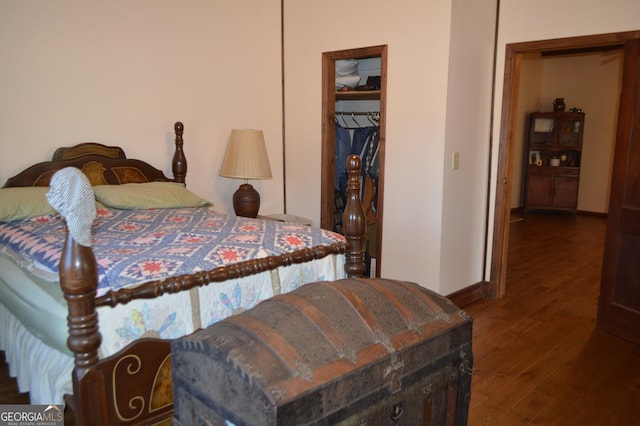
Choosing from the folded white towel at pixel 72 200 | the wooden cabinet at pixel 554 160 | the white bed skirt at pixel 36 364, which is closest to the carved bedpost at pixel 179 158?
the white bed skirt at pixel 36 364

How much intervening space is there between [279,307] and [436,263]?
7.42 feet

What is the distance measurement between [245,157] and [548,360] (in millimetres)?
2481

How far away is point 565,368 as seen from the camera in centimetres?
283

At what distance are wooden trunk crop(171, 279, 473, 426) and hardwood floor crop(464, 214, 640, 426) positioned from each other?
2.86 ft

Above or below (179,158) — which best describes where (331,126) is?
Answer: above

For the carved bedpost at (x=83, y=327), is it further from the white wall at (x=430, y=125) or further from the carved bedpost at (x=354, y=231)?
the white wall at (x=430, y=125)

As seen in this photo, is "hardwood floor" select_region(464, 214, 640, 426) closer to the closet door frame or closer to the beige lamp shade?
the closet door frame

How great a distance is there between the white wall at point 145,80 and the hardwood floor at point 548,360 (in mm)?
1564

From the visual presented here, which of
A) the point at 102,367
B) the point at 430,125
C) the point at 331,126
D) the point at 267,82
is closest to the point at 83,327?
the point at 102,367

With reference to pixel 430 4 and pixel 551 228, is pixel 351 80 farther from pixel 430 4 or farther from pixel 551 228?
pixel 551 228

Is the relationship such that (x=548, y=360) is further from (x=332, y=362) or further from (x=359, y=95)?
(x=359, y=95)

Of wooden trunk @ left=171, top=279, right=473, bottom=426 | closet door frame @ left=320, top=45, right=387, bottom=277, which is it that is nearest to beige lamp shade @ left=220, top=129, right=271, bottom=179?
closet door frame @ left=320, top=45, right=387, bottom=277

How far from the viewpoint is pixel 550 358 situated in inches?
116

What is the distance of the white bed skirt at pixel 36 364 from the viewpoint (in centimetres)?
169
